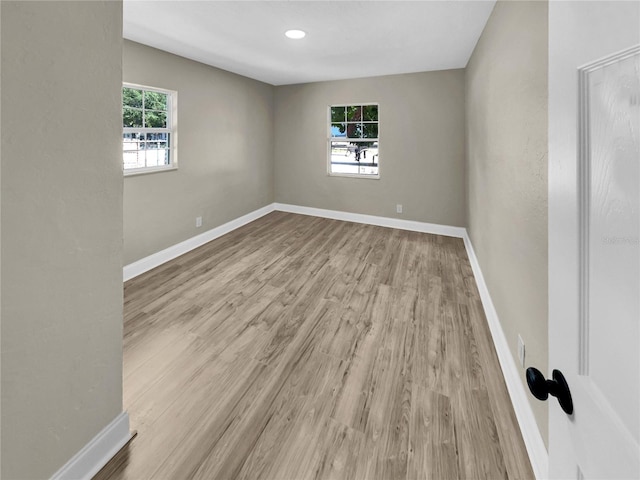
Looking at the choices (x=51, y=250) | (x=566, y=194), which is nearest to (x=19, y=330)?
(x=51, y=250)

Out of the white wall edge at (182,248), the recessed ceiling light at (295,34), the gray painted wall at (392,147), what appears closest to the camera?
the recessed ceiling light at (295,34)

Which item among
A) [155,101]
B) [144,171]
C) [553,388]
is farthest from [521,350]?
[155,101]

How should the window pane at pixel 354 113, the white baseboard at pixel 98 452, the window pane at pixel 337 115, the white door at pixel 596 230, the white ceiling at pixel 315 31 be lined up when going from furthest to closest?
the window pane at pixel 337 115
the window pane at pixel 354 113
the white ceiling at pixel 315 31
the white baseboard at pixel 98 452
the white door at pixel 596 230

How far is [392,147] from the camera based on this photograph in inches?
216

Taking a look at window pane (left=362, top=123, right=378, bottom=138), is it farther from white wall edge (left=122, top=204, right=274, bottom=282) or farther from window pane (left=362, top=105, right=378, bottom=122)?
white wall edge (left=122, top=204, right=274, bottom=282)

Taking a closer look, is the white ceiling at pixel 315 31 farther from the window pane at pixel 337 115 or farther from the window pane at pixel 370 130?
the window pane at pixel 337 115

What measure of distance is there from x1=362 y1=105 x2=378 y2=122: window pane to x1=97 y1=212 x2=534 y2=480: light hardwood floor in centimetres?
294

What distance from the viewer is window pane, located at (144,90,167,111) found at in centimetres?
380

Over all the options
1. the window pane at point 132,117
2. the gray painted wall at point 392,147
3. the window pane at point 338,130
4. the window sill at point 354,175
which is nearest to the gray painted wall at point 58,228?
the window pane at point 132,117

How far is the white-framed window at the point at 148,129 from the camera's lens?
3.61 m

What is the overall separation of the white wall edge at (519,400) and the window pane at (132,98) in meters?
3.96

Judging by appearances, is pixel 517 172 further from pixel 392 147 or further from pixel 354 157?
pixel 354 157

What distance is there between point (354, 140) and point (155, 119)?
10.4 feet

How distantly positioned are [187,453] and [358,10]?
125 inches
